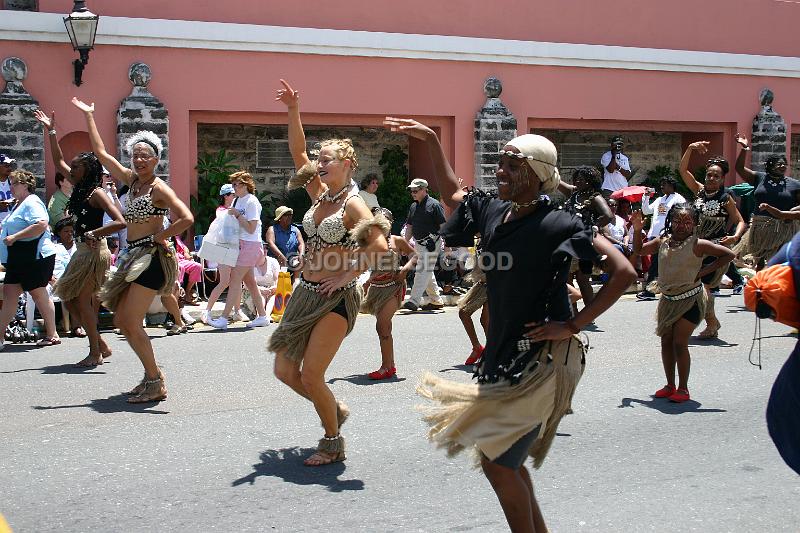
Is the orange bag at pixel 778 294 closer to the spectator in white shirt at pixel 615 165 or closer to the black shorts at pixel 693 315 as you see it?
the black shorts at pixel 693 315

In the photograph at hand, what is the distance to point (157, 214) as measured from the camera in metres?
7.87

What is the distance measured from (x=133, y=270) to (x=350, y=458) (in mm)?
2450

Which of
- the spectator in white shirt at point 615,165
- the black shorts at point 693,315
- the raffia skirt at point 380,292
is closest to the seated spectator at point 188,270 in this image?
the raffia skirt at point 380,292

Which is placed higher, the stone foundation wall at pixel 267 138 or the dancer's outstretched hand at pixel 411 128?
the stone foundation wall at pixel 267 138

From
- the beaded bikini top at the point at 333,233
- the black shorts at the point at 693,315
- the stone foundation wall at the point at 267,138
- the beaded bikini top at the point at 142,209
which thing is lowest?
the black shorts at the point at 693,315

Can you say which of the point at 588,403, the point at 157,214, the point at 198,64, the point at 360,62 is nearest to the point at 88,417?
the point at 157,214

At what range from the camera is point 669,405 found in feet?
25.7

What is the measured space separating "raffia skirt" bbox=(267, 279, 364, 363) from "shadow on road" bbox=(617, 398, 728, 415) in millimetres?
2762

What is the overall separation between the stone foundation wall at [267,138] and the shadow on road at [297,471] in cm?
1089

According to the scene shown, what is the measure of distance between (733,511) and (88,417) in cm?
440

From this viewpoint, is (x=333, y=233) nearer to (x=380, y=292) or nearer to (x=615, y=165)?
(x=380, y=292)

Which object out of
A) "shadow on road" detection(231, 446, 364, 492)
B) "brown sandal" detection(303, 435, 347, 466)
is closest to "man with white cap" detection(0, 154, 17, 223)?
"shadow on road" detection(231, 446, 364, 492)

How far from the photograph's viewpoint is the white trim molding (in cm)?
1428

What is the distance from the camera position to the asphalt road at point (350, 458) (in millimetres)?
5316
